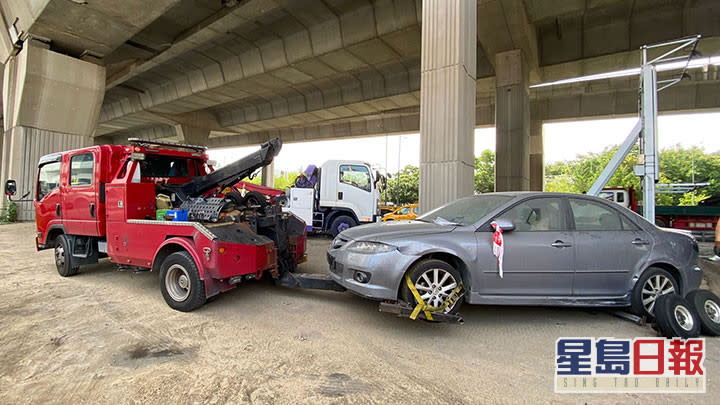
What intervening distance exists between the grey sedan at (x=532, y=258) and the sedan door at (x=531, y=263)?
0.01 metres

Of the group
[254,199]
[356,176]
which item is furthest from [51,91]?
[254,199]

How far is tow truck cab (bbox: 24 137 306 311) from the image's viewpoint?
171 inches

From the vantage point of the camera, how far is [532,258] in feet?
12.6

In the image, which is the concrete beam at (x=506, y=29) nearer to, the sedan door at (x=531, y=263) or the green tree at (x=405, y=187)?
the sedan door at (x=531, y=263)

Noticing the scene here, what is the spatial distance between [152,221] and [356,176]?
23.2 ft

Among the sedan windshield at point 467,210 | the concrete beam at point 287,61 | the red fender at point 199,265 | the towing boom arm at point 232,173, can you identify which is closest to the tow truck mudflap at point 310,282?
the red fender at point 199,265

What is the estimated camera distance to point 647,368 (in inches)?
122

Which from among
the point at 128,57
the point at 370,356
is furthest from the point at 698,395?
the point at 128,57

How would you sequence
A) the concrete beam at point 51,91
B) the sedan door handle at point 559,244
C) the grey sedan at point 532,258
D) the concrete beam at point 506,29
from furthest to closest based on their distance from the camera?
1. the concrete beam at point 51,91
2. the concrete beam at point 506,29
3. the sedan door handle at point 559,244
4. the grey sedan at point 532,258

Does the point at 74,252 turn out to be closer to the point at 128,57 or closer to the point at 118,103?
the point at 128,57

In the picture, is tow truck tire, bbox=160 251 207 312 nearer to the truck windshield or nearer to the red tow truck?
the red tow truck

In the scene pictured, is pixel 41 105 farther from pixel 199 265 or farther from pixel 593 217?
pixel 593 217

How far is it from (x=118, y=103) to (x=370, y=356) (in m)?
28.4

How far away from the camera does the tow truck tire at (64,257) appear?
19.3 ft
